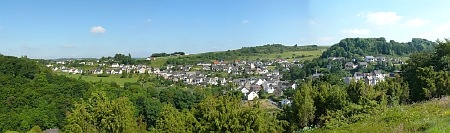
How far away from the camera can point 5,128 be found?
59.8 metres

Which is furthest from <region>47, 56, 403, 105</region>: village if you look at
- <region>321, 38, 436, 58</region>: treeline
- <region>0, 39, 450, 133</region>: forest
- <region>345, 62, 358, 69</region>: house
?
<region>0, 39, 450, 133</region>: forest

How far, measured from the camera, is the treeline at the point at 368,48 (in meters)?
140

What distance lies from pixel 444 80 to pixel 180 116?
16.3 meters

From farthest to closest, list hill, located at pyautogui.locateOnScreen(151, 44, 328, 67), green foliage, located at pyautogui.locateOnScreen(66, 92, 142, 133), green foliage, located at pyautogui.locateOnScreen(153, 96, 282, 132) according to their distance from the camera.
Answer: hill, located at pyautogui.locateOnScreen(151, 44, 328, 67), green foliage, located at pyautogui.locateOnScreen(66, 92, 142, 133), green foliage, located at pyautogui.locateOnScreen(153, 96, 282, 132)

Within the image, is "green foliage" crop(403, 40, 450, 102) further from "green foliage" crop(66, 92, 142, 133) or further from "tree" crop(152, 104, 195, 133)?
"green foliage" crop(66, 92, 142, 133)

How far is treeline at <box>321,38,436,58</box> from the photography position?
458ft

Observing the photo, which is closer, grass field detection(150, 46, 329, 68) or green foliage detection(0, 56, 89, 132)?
green foliage detection(0, 56, 89, 132)

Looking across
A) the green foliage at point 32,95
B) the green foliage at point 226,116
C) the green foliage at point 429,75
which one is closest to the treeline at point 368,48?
the green foliage at point 32,95

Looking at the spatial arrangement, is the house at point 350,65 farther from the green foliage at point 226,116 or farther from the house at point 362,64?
the green foliage at point 226,116

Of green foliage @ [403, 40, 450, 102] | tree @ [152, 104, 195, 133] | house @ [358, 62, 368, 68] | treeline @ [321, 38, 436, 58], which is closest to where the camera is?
tree @ [152, 104, 195, 133]

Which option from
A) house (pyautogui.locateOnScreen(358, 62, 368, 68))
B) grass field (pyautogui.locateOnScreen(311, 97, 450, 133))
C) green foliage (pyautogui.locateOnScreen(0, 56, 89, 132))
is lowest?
green foliage (pyautogui.locateOnScreen(0, 56, 89, 132))

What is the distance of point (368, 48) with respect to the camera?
145 meters

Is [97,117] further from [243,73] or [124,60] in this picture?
[124,60]

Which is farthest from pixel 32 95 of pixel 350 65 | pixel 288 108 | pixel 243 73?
pixel 350 65
